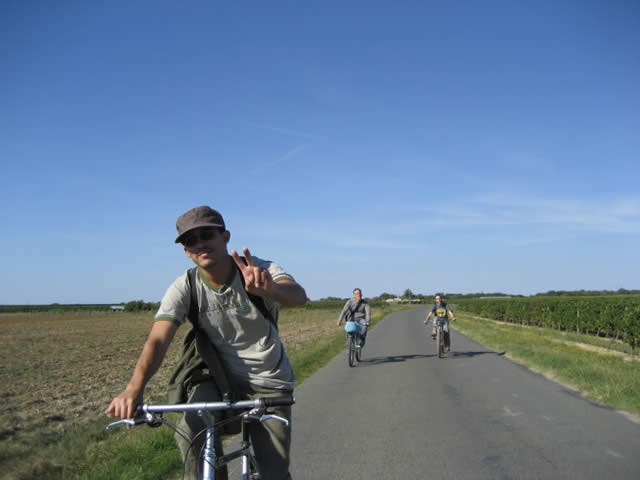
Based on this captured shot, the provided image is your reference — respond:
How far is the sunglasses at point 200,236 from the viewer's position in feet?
9.59

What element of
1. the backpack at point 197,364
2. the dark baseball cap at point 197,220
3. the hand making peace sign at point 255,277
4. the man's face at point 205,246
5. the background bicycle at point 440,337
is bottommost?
the background bicycle at point 440,337

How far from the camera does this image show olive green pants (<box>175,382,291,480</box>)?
2.95 m

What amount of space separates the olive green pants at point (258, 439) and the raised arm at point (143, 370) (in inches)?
12.4

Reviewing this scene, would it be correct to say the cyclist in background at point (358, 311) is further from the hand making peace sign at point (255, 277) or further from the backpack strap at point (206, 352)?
the hand making peace sign at point (255, 277)

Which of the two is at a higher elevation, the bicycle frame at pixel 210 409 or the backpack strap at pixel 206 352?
the backpack strap at pixel 206 352

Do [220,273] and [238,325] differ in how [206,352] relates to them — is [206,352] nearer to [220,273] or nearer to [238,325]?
[238,325]

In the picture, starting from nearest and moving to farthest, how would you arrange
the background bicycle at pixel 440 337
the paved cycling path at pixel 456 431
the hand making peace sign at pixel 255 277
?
the hand making peace sign at pixel 255 277 → the paved cycling path at pixel 456 431 → the background bicycle at pixel 440 337

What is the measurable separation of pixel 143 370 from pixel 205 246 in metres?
0.69

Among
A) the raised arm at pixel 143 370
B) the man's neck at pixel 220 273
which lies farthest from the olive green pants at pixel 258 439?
the man's neck at pixel 220 273

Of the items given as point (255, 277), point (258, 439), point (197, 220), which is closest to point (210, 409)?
point (258, 439)

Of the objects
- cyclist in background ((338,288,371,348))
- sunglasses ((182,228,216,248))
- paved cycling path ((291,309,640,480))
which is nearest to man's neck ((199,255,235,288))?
sunglasses ((182,228,216,248))

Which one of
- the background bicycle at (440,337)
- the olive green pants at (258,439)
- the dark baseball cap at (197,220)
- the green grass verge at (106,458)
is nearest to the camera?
the dark baseball cap at (197,220)

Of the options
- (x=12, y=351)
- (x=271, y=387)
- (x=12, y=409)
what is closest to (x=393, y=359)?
(x=12, y=409)

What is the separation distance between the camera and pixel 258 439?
10.1 ft
